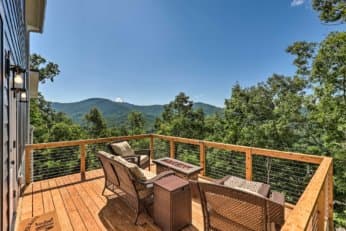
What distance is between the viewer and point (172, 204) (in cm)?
263

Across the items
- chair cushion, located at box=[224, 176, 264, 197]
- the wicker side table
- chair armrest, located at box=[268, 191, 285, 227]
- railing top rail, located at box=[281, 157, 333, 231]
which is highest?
railing top rail, located at box=[281, 157, 333, 231]

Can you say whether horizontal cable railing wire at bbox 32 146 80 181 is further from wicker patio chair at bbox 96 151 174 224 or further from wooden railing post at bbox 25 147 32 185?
wicker patio chair at bbox 96 151 174 224

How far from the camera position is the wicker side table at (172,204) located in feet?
8.68

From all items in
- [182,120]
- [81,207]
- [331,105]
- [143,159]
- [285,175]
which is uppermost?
[331,105]

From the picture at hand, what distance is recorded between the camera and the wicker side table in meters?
2.64

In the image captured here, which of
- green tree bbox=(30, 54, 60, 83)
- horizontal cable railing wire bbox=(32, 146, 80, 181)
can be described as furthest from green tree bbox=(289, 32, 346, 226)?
green tree bbox=(30, 54, 60, 83)

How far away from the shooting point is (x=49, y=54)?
17.7m

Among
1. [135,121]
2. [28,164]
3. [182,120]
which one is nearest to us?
[28,164]

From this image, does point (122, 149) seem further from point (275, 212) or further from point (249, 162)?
point (275, 212)

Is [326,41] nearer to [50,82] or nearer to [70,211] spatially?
[70,211]

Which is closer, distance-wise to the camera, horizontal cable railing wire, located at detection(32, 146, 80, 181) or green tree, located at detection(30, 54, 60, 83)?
horizontal cable railing wire, located at detection(32, 146, 80, 181)

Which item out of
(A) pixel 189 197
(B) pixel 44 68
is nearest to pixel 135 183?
(A) pixel 189 197

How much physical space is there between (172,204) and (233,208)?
101 centimetres

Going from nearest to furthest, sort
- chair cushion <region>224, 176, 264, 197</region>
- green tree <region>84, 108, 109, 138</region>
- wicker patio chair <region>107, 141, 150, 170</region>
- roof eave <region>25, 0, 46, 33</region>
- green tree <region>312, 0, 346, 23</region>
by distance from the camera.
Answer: chair cushion <region>224, 176, 264, 197</region>, wicker patio chair <region>107, 141, 150, 170</region>, roof eave <region>25, 0, 46, 33</region>, green tree <region>312, 0, 346, 23</region>, green tree <region>84, 108, 109, 138</region>
